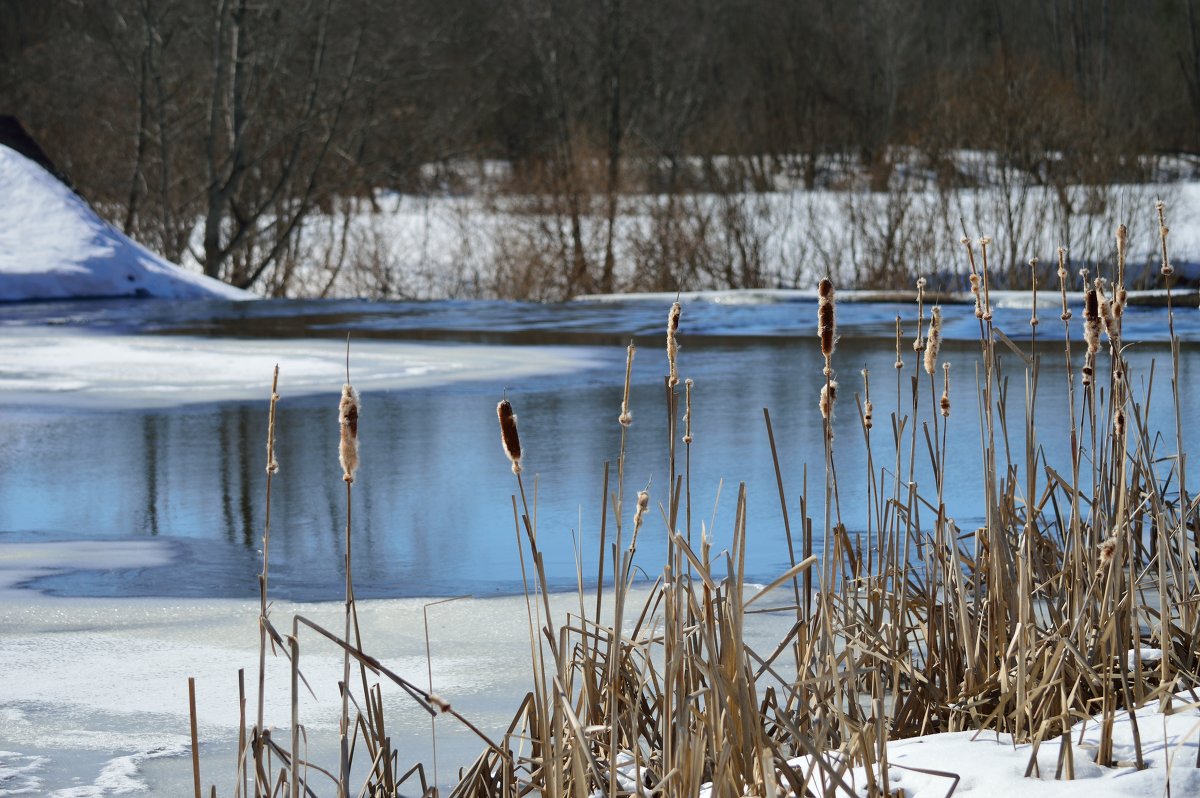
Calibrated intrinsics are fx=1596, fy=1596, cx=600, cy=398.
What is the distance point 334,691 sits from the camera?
117 inches

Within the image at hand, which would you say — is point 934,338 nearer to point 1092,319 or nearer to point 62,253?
point 1092,319

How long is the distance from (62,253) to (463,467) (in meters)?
8.71

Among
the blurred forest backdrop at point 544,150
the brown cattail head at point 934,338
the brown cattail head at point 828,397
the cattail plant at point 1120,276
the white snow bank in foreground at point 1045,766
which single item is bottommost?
the white snow bank in foreground at point 1045,766

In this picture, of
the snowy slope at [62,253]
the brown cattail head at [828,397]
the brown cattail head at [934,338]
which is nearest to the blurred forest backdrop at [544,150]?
the snowy slope at [62,253]

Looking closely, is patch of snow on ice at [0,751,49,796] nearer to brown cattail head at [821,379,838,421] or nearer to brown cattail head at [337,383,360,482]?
brown cattail head at [337,383,360,482]

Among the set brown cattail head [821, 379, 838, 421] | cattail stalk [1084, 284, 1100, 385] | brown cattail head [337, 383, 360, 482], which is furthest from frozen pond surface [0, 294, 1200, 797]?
brown cattail head [337, 383, 360, 482]

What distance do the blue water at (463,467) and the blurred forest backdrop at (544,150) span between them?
2.52 metres

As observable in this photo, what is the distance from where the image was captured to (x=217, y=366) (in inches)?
343

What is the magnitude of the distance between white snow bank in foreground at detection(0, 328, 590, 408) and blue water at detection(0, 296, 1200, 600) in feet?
1.05

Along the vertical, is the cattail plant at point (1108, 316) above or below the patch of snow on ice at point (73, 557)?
above

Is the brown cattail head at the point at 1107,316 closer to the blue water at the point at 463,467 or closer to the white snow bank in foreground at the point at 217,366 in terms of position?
the blue water at the point at 463,467

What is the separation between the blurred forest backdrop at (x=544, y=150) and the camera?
669 inches

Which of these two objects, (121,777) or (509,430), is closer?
(509,430)

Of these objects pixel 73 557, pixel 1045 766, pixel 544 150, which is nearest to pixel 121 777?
pixel 1045 766
